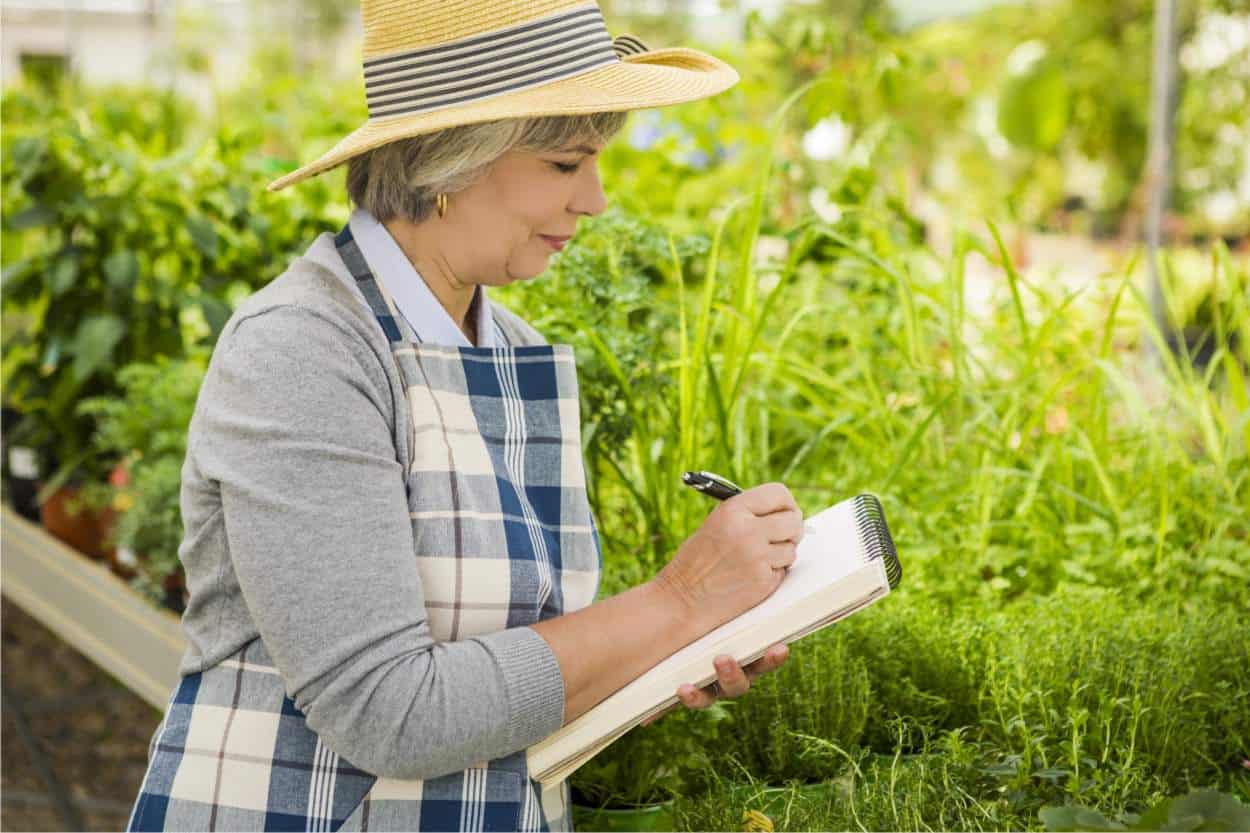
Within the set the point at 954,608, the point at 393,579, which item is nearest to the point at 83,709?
the point at 954,608

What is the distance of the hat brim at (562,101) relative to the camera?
3.99 feet

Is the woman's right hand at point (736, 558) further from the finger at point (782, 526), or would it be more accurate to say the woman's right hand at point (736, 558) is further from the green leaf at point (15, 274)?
the green leaf at point (15, 274)

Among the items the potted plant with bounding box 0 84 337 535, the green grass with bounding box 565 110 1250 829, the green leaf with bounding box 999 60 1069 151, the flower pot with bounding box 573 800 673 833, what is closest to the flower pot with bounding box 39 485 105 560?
the potted plant with bounding box 0 84 337 535

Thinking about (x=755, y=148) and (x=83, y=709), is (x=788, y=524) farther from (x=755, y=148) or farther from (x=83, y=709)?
(x=83, y=709)

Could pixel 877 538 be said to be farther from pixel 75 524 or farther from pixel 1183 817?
pixel 75 524

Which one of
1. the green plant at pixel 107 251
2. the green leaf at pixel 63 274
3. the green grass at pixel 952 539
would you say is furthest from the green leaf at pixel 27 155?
the green grass at pixel 952 539

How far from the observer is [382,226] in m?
1.32

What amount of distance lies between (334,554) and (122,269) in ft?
6.97

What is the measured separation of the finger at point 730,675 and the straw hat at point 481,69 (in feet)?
1.71

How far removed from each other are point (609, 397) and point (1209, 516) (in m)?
0.97

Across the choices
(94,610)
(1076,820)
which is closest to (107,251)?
(94,610)

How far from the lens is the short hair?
4.09ft

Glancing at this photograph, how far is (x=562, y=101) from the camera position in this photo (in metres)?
1.23

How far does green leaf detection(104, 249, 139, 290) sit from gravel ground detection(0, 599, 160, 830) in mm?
964
